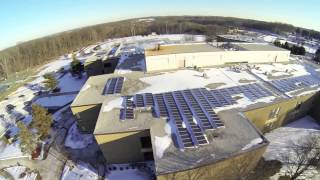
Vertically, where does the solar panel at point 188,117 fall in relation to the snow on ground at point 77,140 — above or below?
above

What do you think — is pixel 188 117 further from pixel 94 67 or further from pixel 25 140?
pixel 94 67

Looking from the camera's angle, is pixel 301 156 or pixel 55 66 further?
pixel 55 66

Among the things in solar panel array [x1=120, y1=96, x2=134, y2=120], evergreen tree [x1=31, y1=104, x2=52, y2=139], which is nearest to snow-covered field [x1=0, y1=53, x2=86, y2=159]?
evergreen tree [x1=31, y1=104, x2=52, y2=139]

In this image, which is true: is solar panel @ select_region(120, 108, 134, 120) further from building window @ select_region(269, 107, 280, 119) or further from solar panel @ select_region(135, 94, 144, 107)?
building window @ select_region(269, 107, 280, 119)

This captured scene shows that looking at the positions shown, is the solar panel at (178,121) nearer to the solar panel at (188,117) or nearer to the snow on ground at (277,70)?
the solar panel at (188,117)

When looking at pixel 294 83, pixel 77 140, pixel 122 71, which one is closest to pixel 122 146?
pixel 77 140

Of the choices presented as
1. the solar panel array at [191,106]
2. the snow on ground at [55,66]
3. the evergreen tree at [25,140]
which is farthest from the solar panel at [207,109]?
the snow on ground at [55,66]
